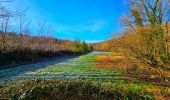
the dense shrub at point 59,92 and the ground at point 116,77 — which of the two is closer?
the dense shrub at point 59,92

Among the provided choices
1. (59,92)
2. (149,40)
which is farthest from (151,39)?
(59,92)

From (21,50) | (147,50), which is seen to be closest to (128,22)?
(147,50)

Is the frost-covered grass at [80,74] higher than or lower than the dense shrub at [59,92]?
lower

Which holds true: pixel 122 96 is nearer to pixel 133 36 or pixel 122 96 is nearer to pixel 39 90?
pixel 39 90

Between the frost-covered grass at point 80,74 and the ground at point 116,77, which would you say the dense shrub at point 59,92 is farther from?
the frost-covered grass at point 80,74

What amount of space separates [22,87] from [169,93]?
749 cm

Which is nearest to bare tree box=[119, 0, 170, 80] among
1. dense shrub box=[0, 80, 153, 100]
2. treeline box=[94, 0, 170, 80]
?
treeline box=[94, 0, 170, 80]

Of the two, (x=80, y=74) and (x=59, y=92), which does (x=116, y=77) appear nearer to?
(x=80, y=74)

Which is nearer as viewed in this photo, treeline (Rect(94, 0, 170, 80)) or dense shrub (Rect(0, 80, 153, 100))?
dense shrub (Rect(0, 80, 153, 100))

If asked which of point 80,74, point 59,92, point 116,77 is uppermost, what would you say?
point 59,92

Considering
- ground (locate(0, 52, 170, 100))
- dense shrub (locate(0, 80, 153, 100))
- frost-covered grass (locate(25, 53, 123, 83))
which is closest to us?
dense shrub (locate(0, 80, 153, 100))

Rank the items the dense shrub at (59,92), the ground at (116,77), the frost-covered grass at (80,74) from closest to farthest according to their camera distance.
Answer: the dense shrub at (59,92) → the ground at (116,77) → the frost-covered grass at (80,74)

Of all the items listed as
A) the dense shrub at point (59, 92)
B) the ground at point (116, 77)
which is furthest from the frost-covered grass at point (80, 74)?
the dense shrub at point (59, 92)

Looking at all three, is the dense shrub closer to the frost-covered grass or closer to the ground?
the ground
